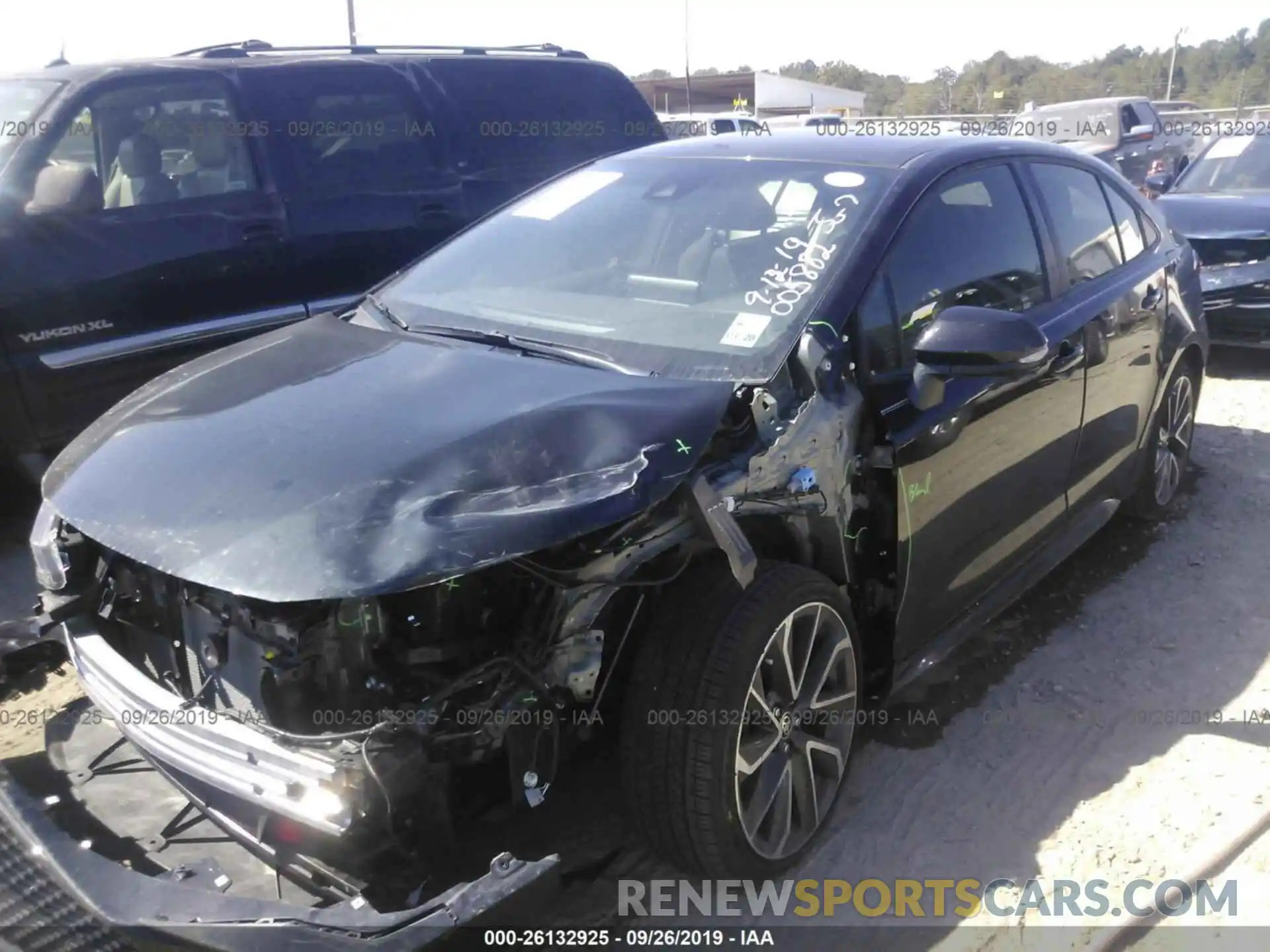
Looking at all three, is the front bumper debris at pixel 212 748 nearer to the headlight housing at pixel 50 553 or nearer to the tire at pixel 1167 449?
the headlight housing at pixel 50 553

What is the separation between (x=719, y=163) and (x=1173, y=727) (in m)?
2.35

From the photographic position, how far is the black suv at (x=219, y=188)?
468 centimetres

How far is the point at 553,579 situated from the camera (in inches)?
90.1

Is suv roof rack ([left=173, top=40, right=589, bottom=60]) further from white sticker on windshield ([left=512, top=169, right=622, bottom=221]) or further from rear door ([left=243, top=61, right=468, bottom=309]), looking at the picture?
white sticker on windshield ([left=512, top=169, right=622, bottom=221])

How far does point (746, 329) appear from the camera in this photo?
2859mm

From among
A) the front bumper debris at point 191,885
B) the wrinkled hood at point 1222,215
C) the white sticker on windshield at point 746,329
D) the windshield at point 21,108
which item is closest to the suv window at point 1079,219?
the white sticker on windshield at point 746,329

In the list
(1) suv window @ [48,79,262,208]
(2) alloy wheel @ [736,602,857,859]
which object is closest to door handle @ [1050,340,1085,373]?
(2) alloy wheel @ [736,602,857,859]

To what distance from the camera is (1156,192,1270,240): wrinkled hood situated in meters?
7.56

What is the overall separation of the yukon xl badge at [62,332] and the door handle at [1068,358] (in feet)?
13.0

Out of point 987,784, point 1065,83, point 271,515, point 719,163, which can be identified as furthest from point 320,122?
point 1065,83

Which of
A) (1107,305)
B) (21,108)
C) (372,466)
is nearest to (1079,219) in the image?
(1107,305)

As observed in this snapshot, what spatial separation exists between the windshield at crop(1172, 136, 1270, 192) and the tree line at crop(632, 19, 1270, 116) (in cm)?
3286

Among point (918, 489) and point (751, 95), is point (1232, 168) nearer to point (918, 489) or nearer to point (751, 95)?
point (918, 489)

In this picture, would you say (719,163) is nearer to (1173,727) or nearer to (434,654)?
(434,654)
